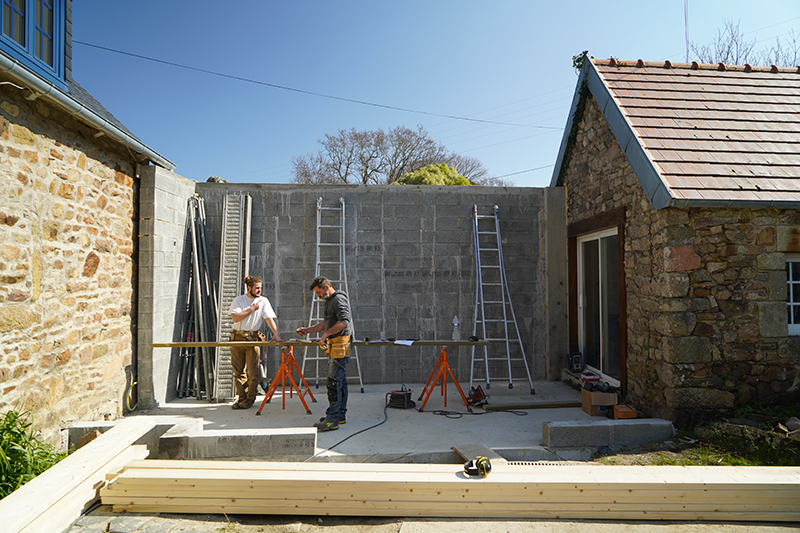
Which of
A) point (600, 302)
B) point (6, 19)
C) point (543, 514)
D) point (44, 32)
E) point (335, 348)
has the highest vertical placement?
point (44, 32)

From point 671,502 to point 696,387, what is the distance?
191 cm

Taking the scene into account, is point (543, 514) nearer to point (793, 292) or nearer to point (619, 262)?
point (619, 262)

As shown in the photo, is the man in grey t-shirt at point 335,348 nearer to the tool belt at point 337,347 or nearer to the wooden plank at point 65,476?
the tool belt at point 337,347

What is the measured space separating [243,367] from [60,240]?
241cm

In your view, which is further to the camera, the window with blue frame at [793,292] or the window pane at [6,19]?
the window with blue frame at [793,292]

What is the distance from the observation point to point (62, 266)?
4.54 metres

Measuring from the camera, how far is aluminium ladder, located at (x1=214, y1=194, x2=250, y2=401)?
20.4ft

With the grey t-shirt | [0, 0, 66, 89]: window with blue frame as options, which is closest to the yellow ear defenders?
the grey t-shirt

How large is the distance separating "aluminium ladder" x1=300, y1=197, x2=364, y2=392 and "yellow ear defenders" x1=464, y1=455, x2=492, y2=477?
3508 mm

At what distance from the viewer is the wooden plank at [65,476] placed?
2.69 metres

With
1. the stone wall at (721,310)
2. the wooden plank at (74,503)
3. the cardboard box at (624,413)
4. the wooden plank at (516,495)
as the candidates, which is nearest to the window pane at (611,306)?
the cardboard box at (624,413)

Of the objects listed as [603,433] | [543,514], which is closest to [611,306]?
[603,433]

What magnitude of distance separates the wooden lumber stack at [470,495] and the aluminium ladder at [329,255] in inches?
136

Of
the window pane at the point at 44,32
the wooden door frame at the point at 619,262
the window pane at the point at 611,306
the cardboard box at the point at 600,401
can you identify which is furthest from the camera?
the window pane at the point at 611,306
